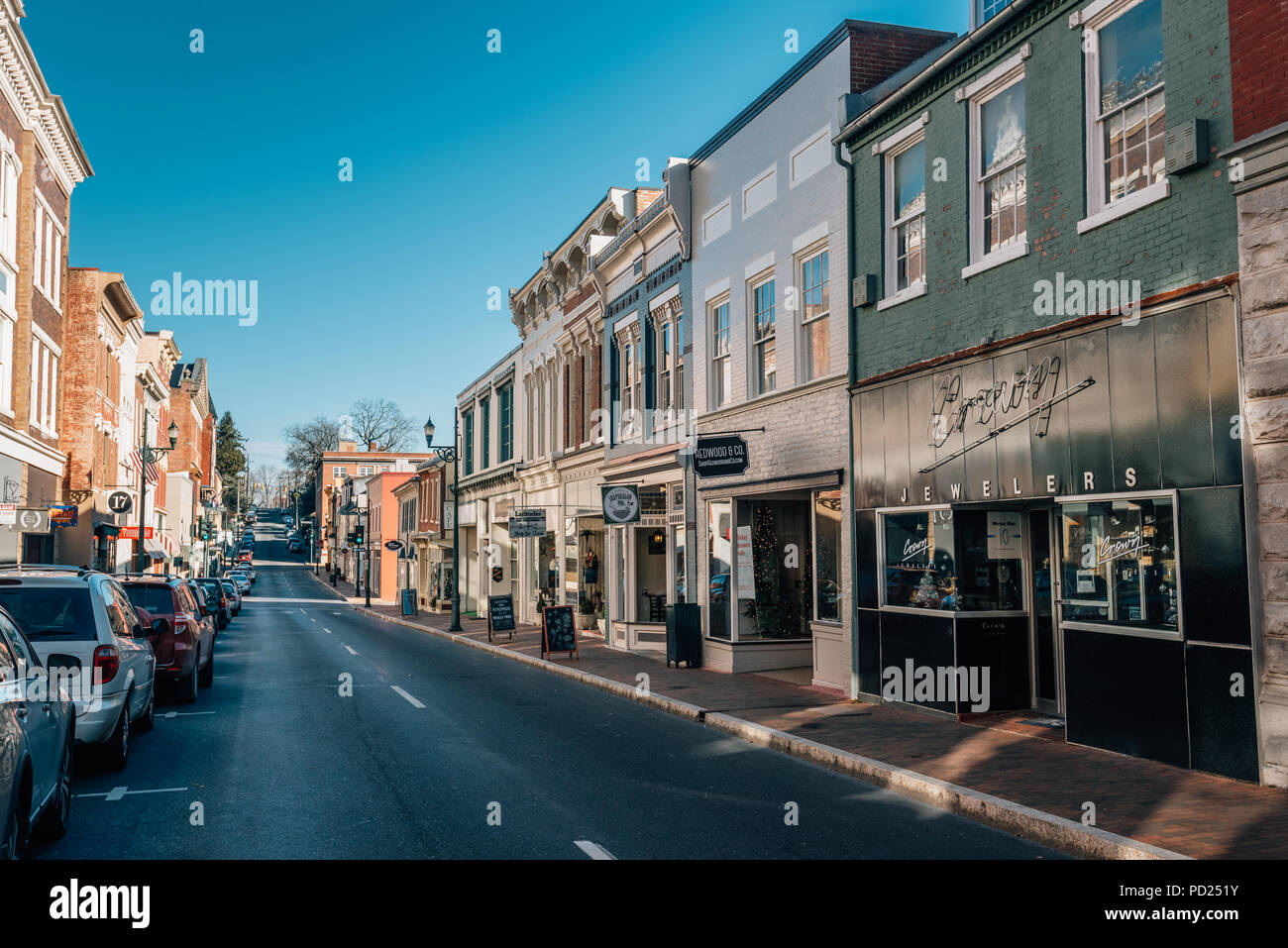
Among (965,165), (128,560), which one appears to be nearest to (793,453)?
(965,165)

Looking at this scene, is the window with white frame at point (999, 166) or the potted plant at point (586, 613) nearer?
the window with white frame at point (999, 166)

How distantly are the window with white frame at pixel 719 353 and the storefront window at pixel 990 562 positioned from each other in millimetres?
7181

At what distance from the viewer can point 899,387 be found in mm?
13625

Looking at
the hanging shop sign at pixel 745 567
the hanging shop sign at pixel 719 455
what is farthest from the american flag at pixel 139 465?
the hanging shop sign at pixel 719 455

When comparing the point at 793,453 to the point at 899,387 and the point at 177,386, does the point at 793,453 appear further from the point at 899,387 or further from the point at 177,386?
the point at 177,386

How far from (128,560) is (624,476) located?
29.8 metres

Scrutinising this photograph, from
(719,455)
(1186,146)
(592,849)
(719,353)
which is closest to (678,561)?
(719,455)

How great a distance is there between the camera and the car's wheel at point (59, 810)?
22.7 feet

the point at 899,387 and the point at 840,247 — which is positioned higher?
the point at 840,247

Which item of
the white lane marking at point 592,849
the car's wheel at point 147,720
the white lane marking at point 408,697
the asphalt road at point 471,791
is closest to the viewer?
the white lane marking at point 592,849

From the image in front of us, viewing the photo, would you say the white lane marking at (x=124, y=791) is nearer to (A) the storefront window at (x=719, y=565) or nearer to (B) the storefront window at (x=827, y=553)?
(B) the storefront window at (x=827, y=553)

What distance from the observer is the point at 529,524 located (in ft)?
87.8

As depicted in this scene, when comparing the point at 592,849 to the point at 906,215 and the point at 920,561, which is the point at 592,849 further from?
the point at 906,215
